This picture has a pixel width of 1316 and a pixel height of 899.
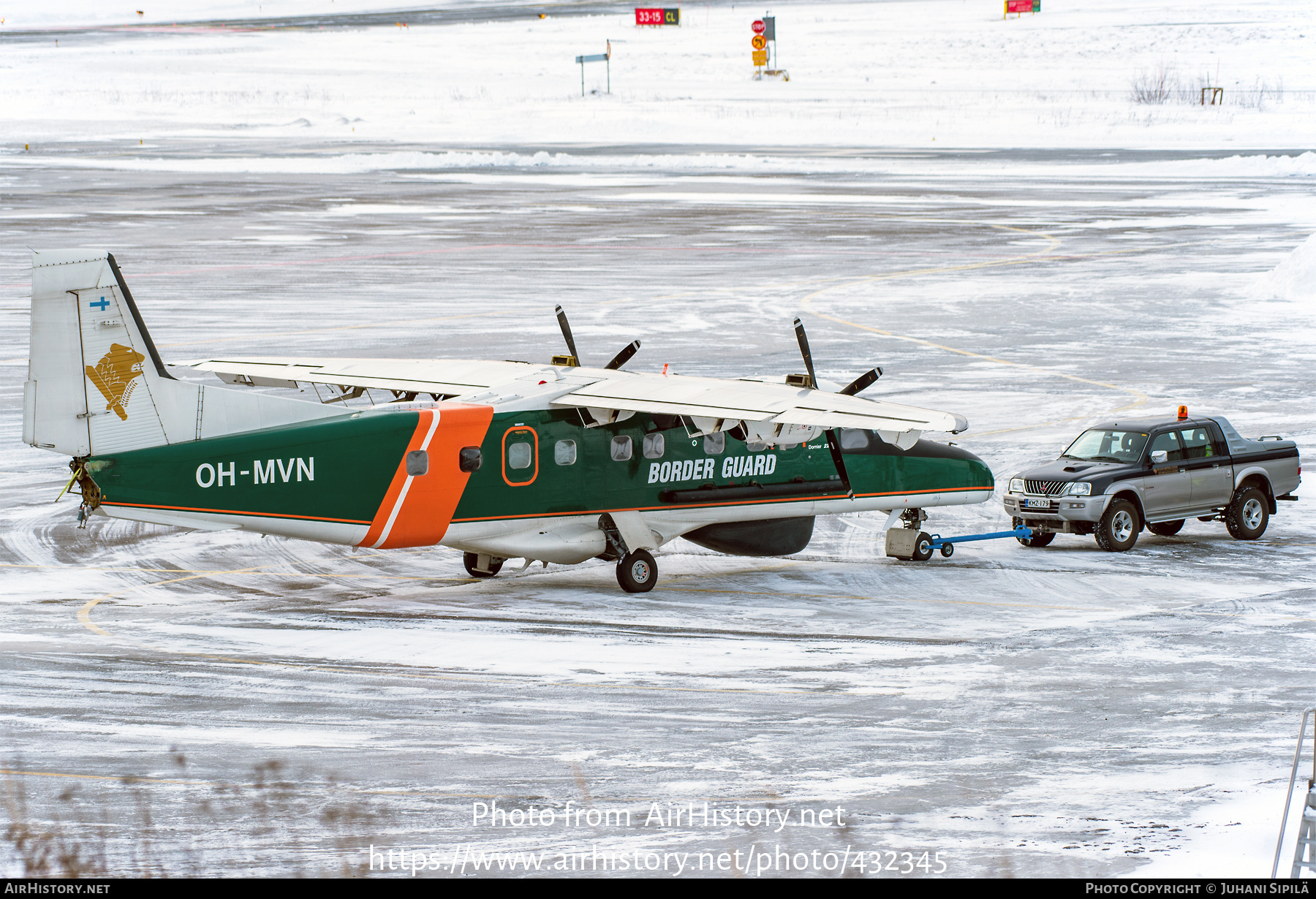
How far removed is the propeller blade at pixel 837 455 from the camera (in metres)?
23.8

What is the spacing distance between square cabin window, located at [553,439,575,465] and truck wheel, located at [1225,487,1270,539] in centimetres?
1154

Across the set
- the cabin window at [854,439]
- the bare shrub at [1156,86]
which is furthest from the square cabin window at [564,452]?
the bare shrub at [1156,86]

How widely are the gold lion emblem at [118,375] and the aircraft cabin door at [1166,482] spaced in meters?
15.8

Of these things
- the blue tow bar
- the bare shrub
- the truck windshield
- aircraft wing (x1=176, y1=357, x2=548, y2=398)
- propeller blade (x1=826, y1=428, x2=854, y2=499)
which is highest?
the bare shrub

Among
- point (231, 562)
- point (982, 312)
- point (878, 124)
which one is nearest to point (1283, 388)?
point (982, 312)

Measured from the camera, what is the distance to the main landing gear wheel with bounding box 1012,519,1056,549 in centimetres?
2584

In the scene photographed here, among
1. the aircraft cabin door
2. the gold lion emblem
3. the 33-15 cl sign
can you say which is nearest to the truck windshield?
the aircraft cabin door

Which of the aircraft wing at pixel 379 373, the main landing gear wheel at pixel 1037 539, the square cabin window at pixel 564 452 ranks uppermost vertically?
the aircraft wing at pixel 379 373

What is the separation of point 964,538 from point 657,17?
149771 millimetres

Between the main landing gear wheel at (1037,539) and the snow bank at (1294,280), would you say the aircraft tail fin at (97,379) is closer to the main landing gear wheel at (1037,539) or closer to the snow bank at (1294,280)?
the main landing gear wheel at (1037,539)

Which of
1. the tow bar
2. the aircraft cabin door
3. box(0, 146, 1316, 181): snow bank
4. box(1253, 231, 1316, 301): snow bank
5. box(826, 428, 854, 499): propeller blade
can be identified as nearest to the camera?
box(826, 428, 854, 499): propeller blade

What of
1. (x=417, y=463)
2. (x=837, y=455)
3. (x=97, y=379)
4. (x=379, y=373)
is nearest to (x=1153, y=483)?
(x=837, y=455)

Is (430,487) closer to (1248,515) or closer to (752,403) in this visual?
(752,403)

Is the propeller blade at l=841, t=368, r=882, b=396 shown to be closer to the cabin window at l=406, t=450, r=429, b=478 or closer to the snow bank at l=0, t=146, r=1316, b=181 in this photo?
the cabin window at l=406, t=450, r=429, b=478
